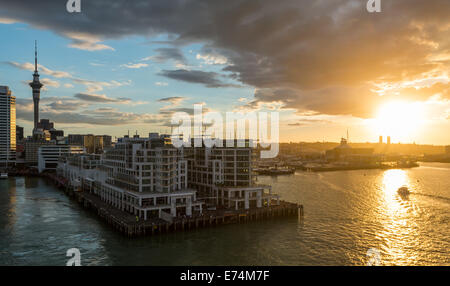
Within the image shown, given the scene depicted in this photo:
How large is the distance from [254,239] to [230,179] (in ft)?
72.5

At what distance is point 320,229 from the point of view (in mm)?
52375

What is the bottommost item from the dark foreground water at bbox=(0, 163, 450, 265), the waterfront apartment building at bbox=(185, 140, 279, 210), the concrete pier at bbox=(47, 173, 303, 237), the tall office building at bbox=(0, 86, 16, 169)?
the dark foreground water at bbox=(0, 163, 450, 265)

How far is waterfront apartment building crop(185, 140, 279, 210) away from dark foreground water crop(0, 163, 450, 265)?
818 centimetres

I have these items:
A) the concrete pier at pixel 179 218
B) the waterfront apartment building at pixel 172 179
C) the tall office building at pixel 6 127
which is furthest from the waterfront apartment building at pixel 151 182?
the tall office building at pixel 6 127

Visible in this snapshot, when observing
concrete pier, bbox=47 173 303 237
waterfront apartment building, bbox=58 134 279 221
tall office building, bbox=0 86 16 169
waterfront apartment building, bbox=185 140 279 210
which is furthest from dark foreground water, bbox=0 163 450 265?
tall office building, bbox=0 86 16 169

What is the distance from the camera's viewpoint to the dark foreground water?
38.8 m

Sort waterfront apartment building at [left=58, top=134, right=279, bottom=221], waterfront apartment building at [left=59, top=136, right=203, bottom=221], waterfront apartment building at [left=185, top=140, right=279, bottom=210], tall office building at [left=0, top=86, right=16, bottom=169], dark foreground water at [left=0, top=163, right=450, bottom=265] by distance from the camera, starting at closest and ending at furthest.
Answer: dark foreground water at [left=0, top=163, right=450, bottom=265] < waterfront apartment building at [left=59, top=136, right=203, bottom=221] < waterfront apartment building at [left=58, top=134, right=279, bottom=221] < waterfront apartment building at [left=185, top=140, right=279, bottom=210] < tall office building at [left=0, top=86, right=16, bottom=169]

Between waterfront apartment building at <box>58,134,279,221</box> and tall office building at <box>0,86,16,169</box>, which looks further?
tall office building at <box>0,86,16,169</box>

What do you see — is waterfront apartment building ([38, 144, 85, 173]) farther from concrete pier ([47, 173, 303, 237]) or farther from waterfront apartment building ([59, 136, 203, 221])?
waterfront apartment building ([59, 136, 203, 221])

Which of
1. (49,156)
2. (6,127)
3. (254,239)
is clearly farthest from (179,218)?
(6,127)

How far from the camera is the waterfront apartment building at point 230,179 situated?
213ft

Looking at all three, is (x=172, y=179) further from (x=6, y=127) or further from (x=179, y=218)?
(x=6, y=127)

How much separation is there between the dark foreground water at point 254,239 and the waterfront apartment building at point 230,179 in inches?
322
